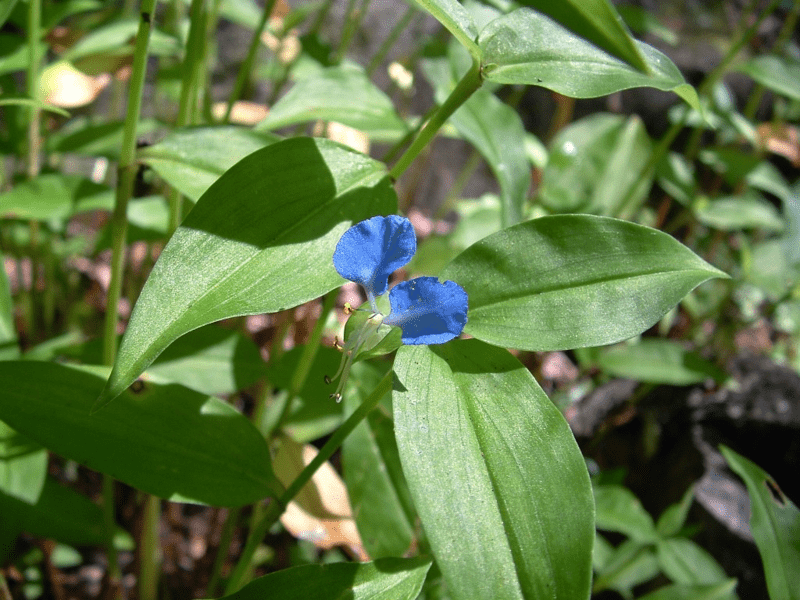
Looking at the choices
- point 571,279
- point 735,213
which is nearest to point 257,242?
point 571,279

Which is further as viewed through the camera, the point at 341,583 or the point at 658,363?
the point at 658,363

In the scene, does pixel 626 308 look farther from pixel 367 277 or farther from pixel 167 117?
pixel 167 117

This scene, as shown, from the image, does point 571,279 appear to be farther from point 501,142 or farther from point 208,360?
point 208,360

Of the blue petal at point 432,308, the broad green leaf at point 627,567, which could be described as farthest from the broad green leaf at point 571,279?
the broad green leaf at point 627,567

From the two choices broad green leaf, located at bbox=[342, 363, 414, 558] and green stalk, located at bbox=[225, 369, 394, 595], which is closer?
green stalk, located at bbox=[225, 369, 394, 595]

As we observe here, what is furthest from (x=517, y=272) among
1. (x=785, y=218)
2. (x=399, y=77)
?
(x=785, y=218)

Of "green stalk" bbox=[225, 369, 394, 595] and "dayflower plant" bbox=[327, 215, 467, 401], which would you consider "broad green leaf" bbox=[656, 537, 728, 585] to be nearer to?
"green stalk" bbox=[225, 369, 394, 595]

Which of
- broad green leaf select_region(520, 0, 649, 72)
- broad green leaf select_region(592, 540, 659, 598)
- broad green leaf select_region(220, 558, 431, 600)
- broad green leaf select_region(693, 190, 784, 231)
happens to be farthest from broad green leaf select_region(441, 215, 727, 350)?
broad green leaf select_region(693, 190, 784, 231)
